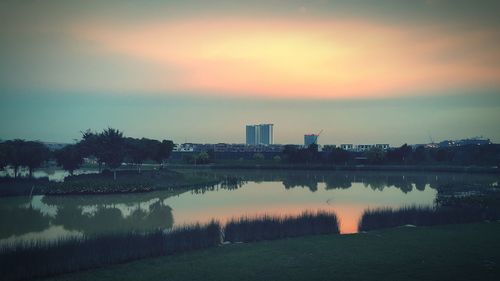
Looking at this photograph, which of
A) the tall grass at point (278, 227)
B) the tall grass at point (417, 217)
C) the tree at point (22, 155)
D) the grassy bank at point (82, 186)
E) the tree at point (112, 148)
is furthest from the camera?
the tree at point (112, 148)

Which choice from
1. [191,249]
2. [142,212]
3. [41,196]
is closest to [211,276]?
[191,249]

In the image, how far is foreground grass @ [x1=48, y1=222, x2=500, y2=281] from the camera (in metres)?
10.2

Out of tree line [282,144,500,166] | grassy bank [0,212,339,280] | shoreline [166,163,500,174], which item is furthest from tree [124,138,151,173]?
tree line [282,144,500,166]

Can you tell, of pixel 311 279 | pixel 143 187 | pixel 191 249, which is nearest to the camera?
pixel 311 279

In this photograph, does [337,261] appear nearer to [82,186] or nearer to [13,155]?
[82,186]

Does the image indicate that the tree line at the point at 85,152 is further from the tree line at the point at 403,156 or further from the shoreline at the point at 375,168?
the tree line at the point at 403,156

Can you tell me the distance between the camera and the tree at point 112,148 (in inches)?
1644

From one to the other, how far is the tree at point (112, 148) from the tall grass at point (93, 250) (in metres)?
29.3

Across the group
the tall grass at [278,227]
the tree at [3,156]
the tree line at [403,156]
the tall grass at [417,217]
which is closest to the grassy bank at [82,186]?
the tree at [3,156]

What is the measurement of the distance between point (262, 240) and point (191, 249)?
9.39ft

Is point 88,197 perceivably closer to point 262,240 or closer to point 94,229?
point 94,229

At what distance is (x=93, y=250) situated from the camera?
1192 cm

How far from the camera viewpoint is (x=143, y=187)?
35438 millimetres

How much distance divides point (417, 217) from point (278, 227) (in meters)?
6.55
